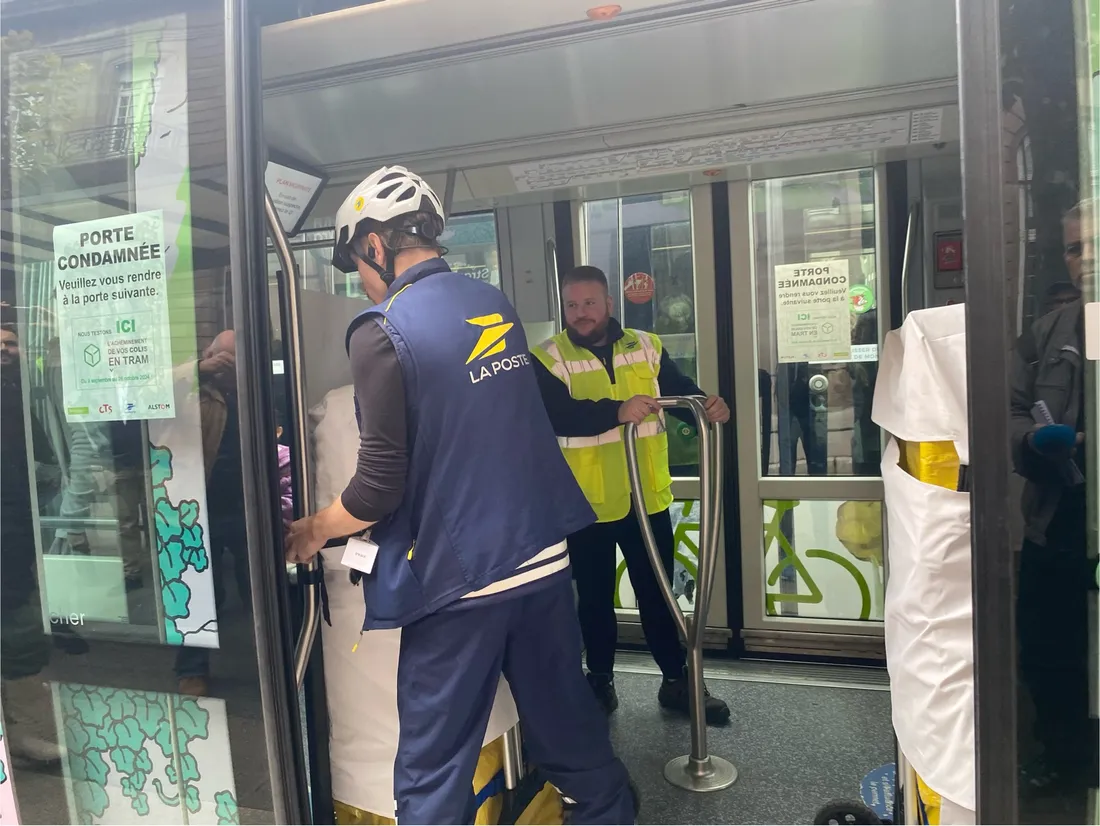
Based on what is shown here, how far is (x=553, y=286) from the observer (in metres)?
3.20

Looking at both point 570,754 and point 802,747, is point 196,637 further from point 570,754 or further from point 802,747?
point 802,747

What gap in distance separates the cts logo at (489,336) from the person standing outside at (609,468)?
1.09 metres

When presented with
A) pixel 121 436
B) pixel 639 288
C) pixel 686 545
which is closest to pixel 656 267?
pixel 639 288

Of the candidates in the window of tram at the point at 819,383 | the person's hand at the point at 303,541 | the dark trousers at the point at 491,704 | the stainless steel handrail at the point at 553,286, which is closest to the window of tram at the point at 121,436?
the person's hand at the point at 303,541

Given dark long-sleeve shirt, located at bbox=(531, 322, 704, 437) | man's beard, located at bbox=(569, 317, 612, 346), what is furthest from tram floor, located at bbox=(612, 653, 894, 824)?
man's beard, located at bbox=(569, 317, 612, 346)

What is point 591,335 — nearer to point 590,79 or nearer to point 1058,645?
point 590,79

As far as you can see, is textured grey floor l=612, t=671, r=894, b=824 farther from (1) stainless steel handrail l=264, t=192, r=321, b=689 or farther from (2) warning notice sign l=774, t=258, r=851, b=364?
(2) warning notice sign l=774, t=258, r=851, b=364

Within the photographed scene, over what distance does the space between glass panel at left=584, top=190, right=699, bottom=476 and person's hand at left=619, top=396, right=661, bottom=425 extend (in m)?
0.99

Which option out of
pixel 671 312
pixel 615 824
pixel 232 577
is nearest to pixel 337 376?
pixel 232 577

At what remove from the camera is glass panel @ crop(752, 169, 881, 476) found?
122 inches

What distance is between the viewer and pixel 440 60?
171cm

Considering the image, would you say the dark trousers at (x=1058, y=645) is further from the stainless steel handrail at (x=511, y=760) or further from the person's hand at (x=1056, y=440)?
the stainless steel handrail at (x=511, y=760)

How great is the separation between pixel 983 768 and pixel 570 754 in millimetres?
877

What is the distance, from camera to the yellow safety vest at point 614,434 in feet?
8.91
